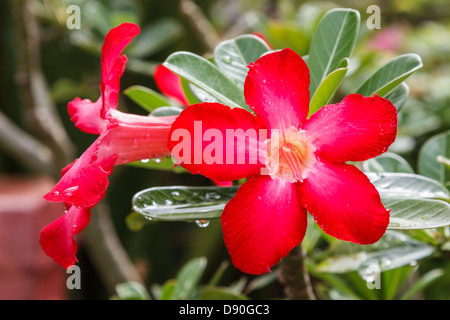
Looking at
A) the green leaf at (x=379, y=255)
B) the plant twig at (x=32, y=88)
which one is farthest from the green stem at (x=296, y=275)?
the plant twig at (x=32, y=88)

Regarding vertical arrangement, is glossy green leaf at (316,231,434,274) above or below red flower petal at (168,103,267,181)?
below

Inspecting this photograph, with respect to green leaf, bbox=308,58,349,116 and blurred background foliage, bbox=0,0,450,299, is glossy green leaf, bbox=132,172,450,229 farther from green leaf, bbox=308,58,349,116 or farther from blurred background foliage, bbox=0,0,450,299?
blurred background foliage, bbox=0,0,450,299

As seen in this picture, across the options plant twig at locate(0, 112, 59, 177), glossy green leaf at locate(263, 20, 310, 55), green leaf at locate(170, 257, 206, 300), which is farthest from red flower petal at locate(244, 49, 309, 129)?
plant twig at locate(0, 112, 59, 177)

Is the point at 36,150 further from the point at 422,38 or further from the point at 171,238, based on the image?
the point at 422,38

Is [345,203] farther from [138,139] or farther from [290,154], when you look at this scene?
[138,139]

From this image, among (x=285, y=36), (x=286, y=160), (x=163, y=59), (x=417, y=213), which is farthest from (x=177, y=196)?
(x=163, y=59)
